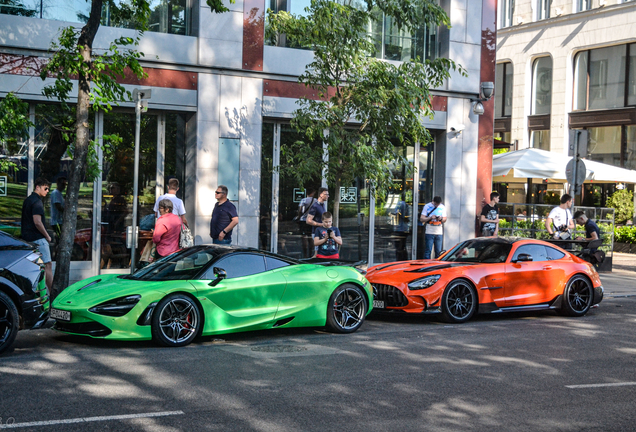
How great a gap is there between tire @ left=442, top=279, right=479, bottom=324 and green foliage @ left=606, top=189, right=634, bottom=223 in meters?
20.7

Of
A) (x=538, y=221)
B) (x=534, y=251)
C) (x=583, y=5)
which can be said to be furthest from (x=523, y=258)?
(x=583, y=5)

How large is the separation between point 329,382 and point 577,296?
6842mm

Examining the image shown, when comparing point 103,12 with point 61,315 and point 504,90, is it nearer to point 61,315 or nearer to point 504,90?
point 61,315

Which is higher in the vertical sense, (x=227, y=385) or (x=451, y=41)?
(x=451, y=41)

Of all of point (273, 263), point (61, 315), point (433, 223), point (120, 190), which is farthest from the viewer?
point (433, 223)

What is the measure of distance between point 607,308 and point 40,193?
10.2m

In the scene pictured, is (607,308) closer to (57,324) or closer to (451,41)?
(451,41)

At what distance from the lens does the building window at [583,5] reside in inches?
1311

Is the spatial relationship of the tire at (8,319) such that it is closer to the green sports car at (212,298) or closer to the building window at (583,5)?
the green sports car at (212,298)

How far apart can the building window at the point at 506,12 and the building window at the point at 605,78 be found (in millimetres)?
5352

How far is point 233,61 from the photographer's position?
15.1m

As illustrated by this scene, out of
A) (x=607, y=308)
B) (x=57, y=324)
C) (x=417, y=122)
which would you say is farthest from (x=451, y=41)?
(x=57, y=324)

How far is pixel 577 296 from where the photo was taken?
476 inches

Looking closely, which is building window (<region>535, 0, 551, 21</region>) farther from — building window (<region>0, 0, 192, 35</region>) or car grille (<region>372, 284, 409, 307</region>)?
car grille (<region>372, 284, 409, 307</region>)
